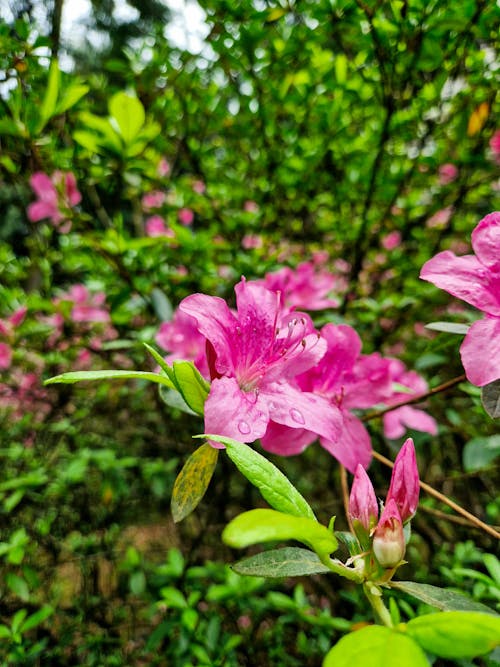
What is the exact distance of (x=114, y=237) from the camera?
1118mm

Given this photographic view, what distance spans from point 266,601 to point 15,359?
132cm

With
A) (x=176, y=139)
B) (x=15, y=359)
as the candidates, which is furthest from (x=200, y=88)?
(x=15, y=359)

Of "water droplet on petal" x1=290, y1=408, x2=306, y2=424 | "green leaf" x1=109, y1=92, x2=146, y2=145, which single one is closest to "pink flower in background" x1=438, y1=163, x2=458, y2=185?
"green leaf" x1=109, y1=92, x2=146, y2=145

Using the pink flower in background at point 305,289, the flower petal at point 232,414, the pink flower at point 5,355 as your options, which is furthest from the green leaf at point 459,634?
the pink flower at point 5,355

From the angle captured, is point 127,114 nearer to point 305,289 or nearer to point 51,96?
point 51,96

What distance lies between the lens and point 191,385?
1.62 ft

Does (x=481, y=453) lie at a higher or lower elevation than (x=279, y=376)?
lower

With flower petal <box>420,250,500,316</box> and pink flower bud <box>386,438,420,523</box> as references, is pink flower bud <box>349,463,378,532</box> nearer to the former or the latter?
pink flower bud <box>386,438,420,523</box>

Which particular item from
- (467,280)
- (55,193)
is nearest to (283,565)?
(467,280)

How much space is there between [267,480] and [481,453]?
0.76 meters

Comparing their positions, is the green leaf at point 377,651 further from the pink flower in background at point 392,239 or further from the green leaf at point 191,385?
the pink flower in background at point 392,239

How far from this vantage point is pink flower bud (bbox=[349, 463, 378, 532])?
0.47 metres

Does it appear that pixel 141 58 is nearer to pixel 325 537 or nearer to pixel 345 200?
pixel 345 200

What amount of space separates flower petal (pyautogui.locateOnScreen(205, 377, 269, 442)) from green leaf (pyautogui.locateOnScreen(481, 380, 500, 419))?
0.27m
